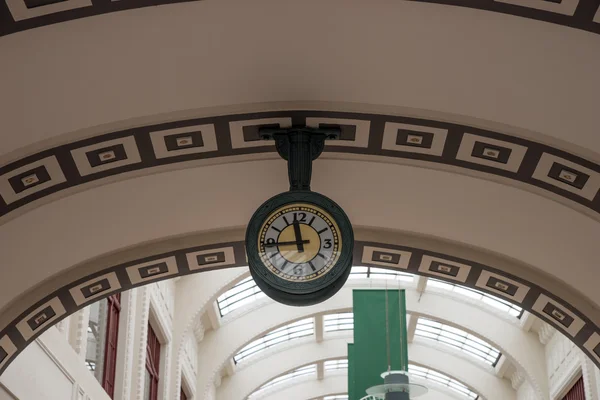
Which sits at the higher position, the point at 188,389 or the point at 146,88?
the point at 188,389

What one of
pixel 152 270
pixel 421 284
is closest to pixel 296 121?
pixel 152 270

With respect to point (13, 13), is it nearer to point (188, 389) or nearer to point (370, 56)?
point (370, 56)

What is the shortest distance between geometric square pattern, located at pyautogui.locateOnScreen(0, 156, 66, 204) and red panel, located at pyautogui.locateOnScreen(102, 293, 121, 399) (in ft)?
24.3

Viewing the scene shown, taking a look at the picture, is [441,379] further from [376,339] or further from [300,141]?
[300,141]

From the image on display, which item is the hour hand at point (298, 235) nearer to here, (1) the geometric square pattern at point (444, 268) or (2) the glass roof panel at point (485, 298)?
(1) the geometric square pattern at point (444, 268)

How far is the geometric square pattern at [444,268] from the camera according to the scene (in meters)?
12.2

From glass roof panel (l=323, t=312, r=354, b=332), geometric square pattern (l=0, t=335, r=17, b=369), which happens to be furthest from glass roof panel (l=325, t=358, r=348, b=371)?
geometric square pattern (l=0, t=335, r=17, b=369)

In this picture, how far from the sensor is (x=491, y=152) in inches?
398

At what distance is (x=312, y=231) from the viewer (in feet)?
30.1

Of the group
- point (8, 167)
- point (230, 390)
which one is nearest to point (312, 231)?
point (8, 167)

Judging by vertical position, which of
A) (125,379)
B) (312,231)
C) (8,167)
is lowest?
(312,231)

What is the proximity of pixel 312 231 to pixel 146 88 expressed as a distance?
2.13 meters

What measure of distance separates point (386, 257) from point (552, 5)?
17.2 feet

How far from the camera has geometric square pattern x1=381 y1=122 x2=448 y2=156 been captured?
993 centimetres
